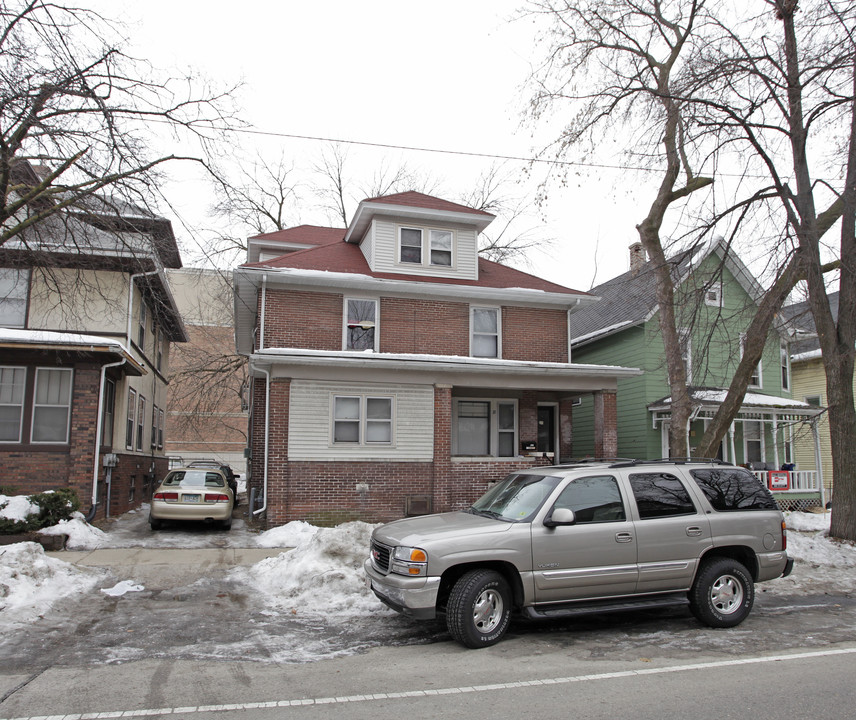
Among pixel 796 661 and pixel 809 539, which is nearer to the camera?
pixel 796 661

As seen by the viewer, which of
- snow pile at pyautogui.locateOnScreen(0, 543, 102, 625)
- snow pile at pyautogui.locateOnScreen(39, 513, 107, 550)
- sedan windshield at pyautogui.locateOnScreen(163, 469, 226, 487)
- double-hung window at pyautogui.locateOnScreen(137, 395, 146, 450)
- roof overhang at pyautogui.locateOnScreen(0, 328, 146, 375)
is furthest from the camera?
double-hung window at pyautogui.locateOnScreen(137, 395, 146, 450)

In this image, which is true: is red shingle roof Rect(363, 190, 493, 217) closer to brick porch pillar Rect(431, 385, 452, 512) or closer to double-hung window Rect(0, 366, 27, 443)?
brick porch pillar Rect(431, 385, 452, 512)

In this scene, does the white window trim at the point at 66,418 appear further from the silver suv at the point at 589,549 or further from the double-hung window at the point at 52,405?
the silver suv at the point at 589,549

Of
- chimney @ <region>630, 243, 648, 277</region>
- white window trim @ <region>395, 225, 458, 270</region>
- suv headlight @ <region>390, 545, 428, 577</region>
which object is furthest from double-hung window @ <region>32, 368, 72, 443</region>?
chimney @ <region>630, 243, 648, 277</region>

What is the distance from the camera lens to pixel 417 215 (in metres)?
18.6

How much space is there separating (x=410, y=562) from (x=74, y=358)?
10897mm

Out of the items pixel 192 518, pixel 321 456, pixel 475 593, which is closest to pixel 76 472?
pixel 192 518

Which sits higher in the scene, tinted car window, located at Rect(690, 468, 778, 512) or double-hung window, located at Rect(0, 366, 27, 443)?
double-hung window, located at Rect(0, 366, 27, 443)

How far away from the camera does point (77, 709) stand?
4.89 m

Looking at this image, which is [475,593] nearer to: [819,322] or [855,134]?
[819,322]

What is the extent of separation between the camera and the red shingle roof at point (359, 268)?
17531mm

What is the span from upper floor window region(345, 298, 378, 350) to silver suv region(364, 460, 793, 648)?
31.9ft

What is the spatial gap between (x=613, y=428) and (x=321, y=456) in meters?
7.24

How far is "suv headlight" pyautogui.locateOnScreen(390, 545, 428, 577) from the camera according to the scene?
6.54 m
